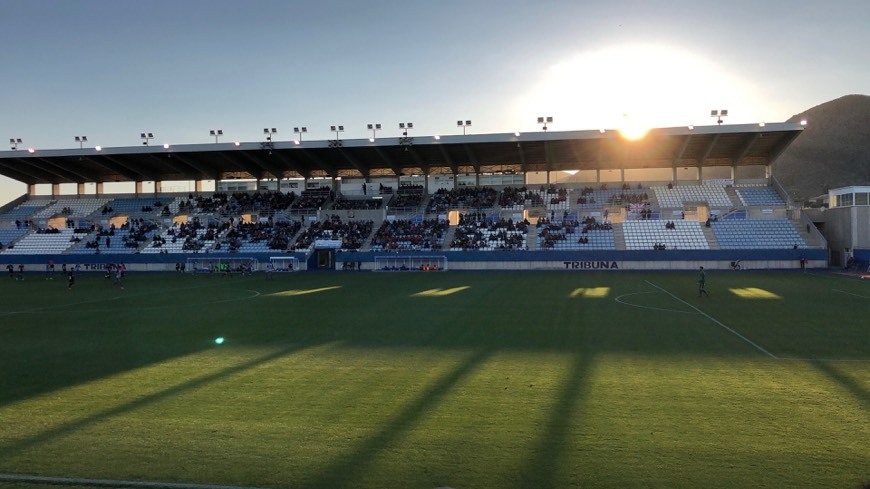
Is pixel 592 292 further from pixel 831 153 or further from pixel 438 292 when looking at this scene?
pixel 831 153

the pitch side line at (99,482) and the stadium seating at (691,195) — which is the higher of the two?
the stadium seating at (691,195)

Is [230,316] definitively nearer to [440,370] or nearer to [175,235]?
[440,370]

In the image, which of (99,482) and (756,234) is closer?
(99,482)

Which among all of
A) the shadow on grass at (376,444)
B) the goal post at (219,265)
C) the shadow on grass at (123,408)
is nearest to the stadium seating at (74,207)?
→ the goal post at (219,265)

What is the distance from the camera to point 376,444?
7977mm

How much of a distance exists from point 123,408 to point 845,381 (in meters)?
14.1

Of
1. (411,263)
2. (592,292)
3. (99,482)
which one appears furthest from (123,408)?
(411,263)

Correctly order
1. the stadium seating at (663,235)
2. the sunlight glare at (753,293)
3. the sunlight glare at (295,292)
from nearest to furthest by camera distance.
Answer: the sunlight glare at (753,293) < the sunlight glare at (295,292) < the stadium seating at (663,235)

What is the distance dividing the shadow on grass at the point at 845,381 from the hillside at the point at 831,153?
171153 millimetres

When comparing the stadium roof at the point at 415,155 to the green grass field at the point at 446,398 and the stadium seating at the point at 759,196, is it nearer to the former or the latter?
the stadium seating at the point at 759,196

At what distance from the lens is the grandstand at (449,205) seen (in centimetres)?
5294

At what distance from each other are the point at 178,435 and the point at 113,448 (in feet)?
2.84

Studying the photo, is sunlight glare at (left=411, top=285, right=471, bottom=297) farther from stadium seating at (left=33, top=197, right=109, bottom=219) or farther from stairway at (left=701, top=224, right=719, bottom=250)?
stadium seating at (left=33, top=197, right=109, bottom=219)

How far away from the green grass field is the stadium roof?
37.5 metres
